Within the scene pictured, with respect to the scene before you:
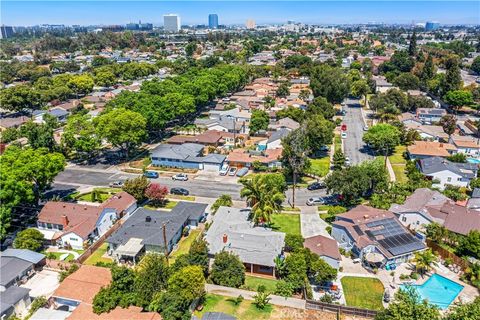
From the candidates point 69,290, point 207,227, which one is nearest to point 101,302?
point 69,290

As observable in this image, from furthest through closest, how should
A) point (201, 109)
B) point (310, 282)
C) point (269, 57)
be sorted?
point (269, 57) < point (201, 109) < point (310, 282)

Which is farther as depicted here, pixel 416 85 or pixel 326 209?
pixel 416 85

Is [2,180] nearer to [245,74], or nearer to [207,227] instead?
[207,227]

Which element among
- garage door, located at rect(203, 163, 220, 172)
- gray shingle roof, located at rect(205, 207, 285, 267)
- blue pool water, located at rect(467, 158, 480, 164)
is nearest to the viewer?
gray shingle roof, located at rect(205, 207, 285, 267)

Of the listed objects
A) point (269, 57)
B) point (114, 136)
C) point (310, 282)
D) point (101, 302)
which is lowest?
point (310, 282)

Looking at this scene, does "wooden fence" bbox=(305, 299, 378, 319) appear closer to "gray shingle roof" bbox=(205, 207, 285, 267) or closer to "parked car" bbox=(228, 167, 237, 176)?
"gray shingle roof" bbox=(205, 207, 285, 267)

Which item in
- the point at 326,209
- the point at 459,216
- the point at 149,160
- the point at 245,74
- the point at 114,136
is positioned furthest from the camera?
the point at 245,74

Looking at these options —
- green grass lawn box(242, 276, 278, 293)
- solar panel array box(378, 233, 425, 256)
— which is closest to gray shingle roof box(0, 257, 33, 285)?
green grass lawn box(242, 276, 278, 293)

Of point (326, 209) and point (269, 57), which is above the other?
point (269, 57)
